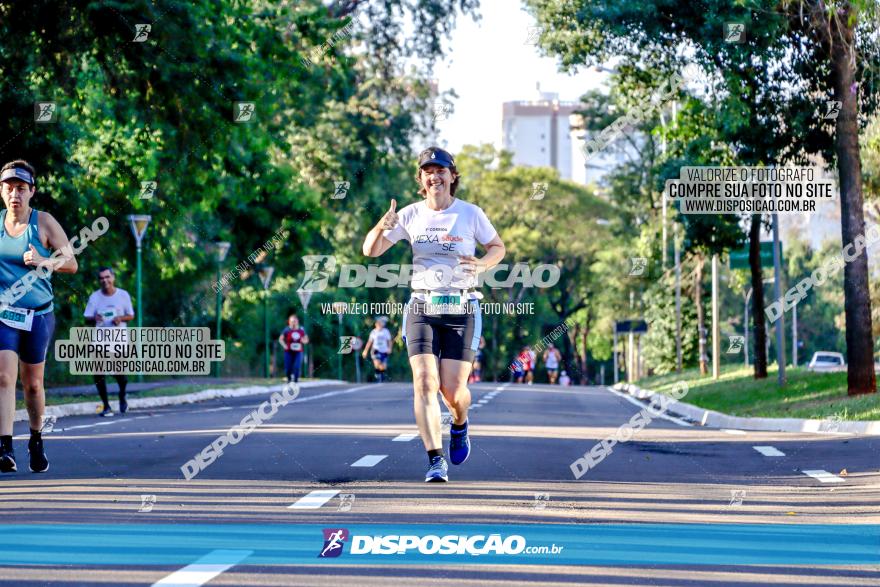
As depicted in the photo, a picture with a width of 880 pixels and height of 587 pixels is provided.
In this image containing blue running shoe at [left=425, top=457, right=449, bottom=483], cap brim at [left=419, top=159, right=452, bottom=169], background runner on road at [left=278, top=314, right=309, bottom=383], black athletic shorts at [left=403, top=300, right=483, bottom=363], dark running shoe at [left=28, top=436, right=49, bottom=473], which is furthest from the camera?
background runner on road at [left=278, top=314, right=309, bottom=383]

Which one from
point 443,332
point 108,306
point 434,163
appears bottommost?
point 443,332

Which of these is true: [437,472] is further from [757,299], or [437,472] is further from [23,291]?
[757,299]

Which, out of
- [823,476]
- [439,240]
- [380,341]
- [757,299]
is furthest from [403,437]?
[380,341]

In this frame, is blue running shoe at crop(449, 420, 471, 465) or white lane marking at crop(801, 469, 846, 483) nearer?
blue running shoe at crop(449, 420, 471, 465)

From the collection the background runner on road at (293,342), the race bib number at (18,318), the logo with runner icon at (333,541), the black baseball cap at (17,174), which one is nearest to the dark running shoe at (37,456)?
the race bib number at (18,318)

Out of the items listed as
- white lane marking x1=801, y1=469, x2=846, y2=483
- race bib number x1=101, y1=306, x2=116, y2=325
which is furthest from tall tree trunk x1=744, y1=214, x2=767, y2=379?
A: white lane marking x1=801, y1=469, x2=846, y2=483

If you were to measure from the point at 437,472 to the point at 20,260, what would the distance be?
3476 millimetres

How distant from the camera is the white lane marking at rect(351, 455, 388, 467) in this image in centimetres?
1212

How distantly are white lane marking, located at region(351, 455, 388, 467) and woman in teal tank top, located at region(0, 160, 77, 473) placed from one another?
7.67ft

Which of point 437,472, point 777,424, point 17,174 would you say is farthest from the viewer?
→ point 777,424

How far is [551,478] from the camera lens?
11203mm

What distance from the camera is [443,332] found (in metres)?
10.8

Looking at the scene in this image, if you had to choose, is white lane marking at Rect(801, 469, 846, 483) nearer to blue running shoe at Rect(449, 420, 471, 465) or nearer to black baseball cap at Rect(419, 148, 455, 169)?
blue running shoe at Rect(449, 420, 471, 465)

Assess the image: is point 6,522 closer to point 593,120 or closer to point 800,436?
point 800,436
